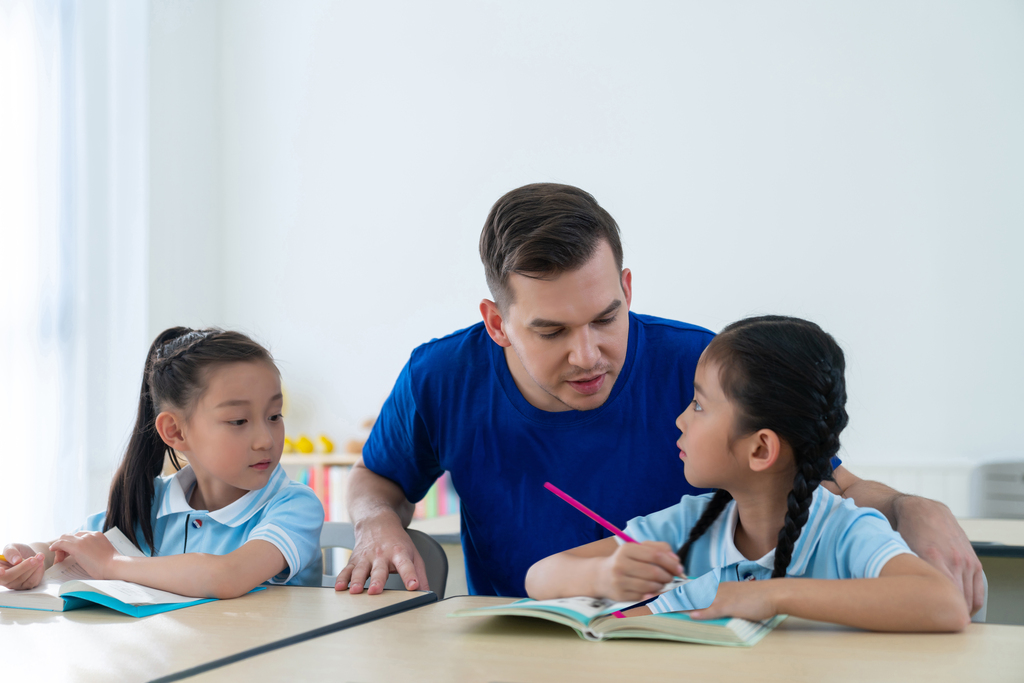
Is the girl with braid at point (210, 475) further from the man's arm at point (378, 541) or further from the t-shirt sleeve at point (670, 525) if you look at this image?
the t-shirt sleeve at point (670, 525)

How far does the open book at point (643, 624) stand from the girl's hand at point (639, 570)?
0.03 metres

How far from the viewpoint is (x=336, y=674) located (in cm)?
76

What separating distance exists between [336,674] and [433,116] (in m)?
3.40

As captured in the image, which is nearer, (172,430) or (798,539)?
(798,539)

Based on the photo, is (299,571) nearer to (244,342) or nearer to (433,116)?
(244,342)

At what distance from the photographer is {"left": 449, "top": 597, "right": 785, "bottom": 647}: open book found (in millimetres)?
825

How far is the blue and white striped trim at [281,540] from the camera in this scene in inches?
48.8

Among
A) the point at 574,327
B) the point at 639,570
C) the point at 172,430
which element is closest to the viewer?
the point at 639,570

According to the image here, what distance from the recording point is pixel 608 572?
0.96m

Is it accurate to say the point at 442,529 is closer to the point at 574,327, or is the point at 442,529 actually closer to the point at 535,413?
the point at 535,413

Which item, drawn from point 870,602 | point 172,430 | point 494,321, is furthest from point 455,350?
point 870,602

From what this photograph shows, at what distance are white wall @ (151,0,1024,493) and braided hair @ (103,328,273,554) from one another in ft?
7.27

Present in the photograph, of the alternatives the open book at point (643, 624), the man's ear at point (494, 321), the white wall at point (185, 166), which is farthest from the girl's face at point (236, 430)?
the white wall at point (185, 166)

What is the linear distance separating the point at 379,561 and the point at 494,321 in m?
0.44
